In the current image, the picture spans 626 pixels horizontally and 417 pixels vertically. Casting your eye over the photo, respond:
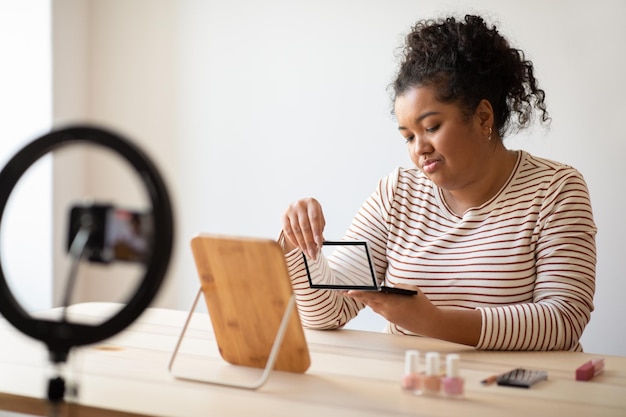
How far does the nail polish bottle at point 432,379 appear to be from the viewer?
1041mm

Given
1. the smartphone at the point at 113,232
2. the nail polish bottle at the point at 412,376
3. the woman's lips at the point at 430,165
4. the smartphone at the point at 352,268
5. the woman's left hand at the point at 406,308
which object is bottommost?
the nail polish bottle at the point at 412,376

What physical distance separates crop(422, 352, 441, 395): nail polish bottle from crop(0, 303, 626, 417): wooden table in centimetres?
2

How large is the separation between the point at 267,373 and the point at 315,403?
0.09m

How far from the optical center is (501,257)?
157 cm

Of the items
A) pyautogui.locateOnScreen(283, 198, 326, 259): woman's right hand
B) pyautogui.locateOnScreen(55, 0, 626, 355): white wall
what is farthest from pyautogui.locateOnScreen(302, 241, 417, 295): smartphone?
pyautogui.locateOnScreen(55, 0, 626, 355): white wall

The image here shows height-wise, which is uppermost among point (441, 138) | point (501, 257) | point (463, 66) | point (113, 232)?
point (463, 66)

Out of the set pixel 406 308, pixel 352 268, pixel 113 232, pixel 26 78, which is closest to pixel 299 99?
pixel 26 78

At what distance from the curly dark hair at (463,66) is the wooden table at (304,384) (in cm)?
51

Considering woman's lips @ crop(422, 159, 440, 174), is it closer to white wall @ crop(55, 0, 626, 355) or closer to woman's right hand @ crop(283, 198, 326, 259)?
woman's right hand @ crop(283, 198, 326, 259)

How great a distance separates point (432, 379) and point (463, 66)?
0.77m

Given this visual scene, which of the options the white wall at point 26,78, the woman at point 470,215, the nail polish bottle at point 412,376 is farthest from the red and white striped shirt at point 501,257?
the white wall at point 26,78

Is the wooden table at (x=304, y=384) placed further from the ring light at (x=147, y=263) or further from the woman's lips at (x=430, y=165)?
the woman's lips at (x=430, y=165)

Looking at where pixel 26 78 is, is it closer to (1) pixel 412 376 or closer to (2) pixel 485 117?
(2) pixel 485 117

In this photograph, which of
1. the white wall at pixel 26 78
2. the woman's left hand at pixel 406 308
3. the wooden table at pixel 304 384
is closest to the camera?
the wooden table at pixel 304 384
